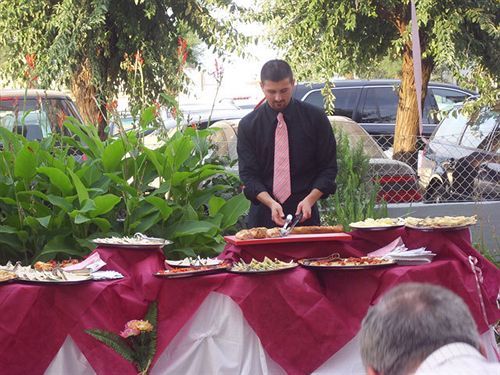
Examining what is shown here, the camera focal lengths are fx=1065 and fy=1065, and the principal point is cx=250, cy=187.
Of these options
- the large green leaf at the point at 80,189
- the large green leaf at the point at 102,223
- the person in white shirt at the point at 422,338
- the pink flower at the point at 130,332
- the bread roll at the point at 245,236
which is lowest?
the pink flower at the point at 130,332

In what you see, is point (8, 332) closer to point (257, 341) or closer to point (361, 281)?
point (257, 341)

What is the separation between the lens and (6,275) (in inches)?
200

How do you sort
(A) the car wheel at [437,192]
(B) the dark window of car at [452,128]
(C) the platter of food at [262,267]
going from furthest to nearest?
(B) the dark window of car at [452,128] < (A) the car wheel at [437,192] < (C) the platter of food at [262,267]

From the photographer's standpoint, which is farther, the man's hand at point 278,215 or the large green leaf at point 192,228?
the large green leaf at point 192,228

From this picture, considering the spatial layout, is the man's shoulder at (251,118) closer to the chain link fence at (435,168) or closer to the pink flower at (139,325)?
the pink flower at (139,325)

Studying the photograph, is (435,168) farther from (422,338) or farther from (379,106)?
(422,338)

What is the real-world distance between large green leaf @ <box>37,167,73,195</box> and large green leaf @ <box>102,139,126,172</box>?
1.26 ft

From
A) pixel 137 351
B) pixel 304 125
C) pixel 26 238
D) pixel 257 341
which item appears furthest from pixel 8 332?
pixel 304 125

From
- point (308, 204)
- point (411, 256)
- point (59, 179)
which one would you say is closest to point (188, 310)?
point (308, 204)

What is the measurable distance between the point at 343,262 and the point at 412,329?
3.14 m

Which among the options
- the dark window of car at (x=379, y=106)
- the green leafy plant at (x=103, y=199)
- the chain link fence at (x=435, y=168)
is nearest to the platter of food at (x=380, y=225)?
the green leafy plant at (x=103, y=199)

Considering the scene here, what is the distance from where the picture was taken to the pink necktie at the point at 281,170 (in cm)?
600

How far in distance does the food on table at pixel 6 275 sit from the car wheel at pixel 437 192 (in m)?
5.43

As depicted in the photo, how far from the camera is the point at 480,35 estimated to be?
13.0 metres
